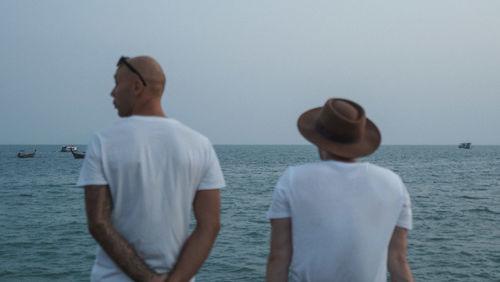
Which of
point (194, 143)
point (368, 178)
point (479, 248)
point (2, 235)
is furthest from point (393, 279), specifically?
point (2, 235)

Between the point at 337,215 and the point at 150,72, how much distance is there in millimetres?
1078

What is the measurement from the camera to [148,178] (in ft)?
6.42

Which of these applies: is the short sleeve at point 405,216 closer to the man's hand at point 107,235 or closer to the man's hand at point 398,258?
the man's hand at point 398,258

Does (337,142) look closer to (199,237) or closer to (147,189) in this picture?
(199,237)

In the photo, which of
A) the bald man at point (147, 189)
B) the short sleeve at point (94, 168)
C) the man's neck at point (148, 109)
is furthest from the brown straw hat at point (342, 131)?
the short sleeve at point (94, 168)

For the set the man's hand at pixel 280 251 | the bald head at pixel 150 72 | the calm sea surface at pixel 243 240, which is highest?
the bald head at pixel 150 72

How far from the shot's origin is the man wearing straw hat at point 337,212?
6.29 ft

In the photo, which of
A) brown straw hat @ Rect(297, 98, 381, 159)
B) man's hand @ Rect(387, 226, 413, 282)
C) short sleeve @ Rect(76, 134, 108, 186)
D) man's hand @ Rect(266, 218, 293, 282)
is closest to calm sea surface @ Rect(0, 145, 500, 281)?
man's hand @ Rect(387, 226, 413, 282)

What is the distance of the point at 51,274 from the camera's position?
12305 millimetres

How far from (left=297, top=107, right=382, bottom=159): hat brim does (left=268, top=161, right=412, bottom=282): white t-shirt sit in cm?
6

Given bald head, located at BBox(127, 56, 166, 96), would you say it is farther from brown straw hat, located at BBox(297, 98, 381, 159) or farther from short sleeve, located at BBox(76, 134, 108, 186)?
brown straw hat, located at BBox(297, 98, 381, 159)

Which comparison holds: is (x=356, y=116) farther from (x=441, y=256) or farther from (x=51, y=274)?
(x=441, y=256)

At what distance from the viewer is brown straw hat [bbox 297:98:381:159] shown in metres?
2.01

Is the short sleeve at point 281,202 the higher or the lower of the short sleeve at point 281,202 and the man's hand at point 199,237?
the higher
